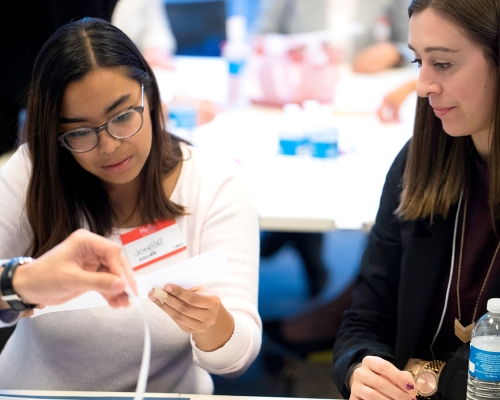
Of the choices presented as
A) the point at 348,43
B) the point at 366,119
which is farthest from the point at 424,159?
the point at 348,43

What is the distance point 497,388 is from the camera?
106 centimetres

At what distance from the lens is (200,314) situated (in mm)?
1271

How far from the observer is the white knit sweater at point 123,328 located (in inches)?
59.6

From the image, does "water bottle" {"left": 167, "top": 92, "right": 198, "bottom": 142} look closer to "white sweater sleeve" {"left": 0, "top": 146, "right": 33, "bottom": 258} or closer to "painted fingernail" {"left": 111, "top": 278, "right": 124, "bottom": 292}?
"white sweater sleeve" {"left": 0, "top": 146, "right": 33, "bottom": 258}

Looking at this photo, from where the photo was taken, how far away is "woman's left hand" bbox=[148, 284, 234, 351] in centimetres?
122

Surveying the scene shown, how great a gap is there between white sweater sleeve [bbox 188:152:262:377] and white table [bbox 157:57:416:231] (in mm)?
278

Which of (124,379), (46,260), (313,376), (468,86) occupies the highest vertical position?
(468,86)

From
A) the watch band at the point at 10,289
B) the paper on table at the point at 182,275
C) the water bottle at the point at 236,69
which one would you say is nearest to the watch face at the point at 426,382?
the paper on table at the point at 182,275

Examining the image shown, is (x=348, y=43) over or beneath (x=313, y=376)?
over

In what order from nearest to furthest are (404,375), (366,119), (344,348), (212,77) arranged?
(404,375) < (344,348) < (366,119) < (212,77)

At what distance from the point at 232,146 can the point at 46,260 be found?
188 cm

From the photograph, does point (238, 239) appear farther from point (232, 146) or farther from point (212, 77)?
point (212, 77)

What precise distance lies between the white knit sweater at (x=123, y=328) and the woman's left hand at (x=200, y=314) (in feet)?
0.34

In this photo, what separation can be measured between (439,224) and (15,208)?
1006 mm
